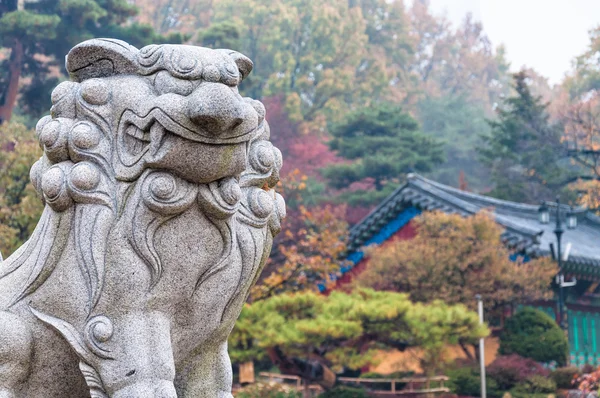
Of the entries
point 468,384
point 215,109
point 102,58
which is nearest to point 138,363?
point 215,109

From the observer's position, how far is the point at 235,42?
846 inches

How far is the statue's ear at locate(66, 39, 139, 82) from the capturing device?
352cm

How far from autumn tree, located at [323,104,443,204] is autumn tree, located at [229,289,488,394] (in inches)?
406

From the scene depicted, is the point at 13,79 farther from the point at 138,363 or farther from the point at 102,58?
the point at 138,363

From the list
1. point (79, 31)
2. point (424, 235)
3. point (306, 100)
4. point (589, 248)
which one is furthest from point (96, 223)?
point (306, 100)

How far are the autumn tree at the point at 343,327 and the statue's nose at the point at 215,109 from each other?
25.9 ft

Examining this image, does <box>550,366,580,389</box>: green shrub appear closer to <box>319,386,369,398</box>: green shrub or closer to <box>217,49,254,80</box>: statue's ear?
<box>319,386,369,398</box>: green shrub

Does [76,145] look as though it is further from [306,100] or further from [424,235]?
[306,100]

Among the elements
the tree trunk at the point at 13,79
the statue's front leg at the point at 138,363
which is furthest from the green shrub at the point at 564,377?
the tree trunk at the point at 13,79

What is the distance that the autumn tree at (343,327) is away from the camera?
36.7 ft

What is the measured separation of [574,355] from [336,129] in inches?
340

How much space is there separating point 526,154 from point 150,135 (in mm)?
22393

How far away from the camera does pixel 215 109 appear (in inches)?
128

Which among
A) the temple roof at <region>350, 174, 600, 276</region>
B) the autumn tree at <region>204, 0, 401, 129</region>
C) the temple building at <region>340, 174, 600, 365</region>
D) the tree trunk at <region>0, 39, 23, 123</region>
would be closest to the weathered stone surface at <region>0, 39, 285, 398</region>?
the temple roof at <region>350, 174, 600, 276</region>
